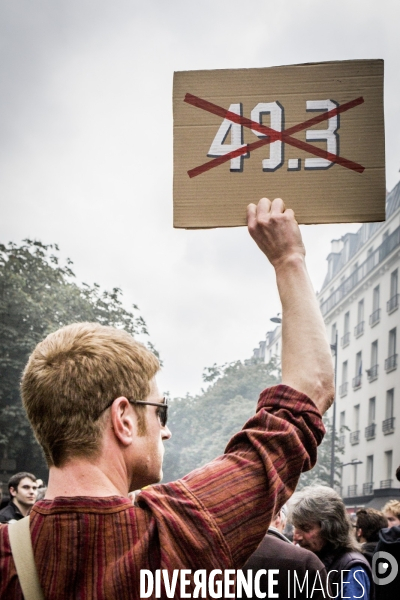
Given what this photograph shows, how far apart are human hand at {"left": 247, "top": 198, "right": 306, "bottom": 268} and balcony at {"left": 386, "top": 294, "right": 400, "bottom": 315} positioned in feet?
→ 122

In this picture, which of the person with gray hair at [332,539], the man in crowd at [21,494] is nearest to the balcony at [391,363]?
the man in crowd at [21,494]

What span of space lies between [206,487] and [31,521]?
311 millimetres

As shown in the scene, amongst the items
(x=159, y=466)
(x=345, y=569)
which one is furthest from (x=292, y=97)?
(x=345, y=569)

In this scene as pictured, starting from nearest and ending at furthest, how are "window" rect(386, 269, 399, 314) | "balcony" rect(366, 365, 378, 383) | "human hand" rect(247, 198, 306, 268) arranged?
"human hand" rect(247, 198, 306, 268)
"window" rect(386, 269, 399, 314)
"balcony" rect(366, 365, 378, 383)

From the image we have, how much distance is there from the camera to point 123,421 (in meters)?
1.54

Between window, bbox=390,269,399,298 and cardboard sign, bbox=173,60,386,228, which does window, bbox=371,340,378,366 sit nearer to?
window, bbox=390,269,399,298

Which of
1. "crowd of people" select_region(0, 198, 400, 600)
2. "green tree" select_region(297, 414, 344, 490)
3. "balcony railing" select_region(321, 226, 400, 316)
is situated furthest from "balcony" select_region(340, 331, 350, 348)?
"crowd of people" select_region(0, 198, 400, 600)

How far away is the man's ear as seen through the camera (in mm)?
1525

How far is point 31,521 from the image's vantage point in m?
1.42

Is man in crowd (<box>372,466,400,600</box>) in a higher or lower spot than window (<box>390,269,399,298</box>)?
lower

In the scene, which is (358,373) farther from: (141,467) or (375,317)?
(141,467)

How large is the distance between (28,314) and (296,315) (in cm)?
2731

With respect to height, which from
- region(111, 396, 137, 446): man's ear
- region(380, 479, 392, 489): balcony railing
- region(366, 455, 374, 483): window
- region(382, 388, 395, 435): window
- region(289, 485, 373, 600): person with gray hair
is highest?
region(382, 388, 395, 435): window

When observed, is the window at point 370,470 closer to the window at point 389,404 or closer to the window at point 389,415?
the window at point 389,415
